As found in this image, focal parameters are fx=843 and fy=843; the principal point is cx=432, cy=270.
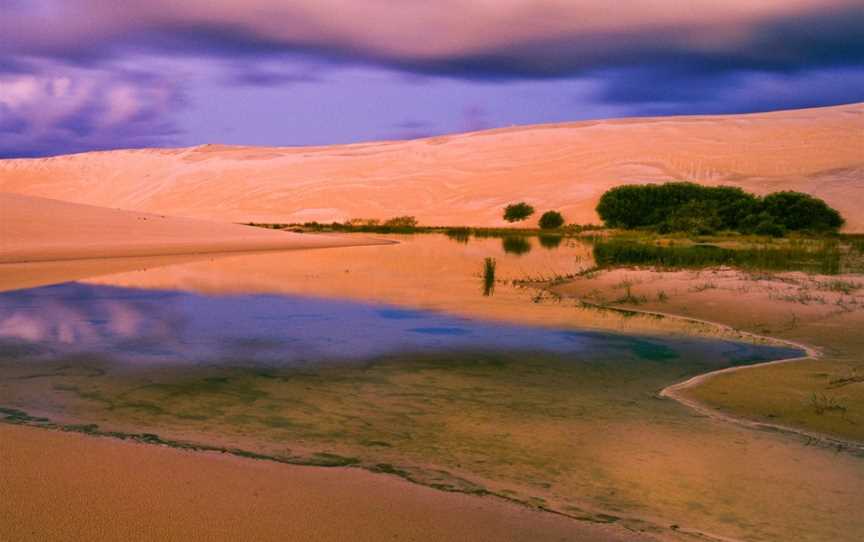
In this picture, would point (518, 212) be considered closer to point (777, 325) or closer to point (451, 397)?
point (777, 325)

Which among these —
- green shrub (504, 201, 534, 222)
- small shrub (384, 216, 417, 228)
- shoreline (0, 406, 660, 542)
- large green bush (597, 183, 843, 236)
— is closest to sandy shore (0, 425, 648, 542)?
shoreline (0, 406, 660, 542)

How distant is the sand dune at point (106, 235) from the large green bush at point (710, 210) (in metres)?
15.1

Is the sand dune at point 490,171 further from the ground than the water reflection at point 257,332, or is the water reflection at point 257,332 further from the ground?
the sand dune at point 490,171

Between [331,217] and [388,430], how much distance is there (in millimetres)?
60625

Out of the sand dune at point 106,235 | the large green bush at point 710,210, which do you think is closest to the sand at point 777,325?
the sand dune at point 106,235

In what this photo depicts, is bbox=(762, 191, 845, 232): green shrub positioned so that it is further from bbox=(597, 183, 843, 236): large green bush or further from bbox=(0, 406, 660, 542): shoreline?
bbox=(0, 406, 660, 542): shoreline

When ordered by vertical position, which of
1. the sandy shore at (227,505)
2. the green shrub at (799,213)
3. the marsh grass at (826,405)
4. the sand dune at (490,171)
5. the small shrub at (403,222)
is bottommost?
the sandy shore at (227,505)

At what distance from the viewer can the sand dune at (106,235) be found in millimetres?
23734

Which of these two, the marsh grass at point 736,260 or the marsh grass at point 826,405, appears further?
the marsh grass at point 736,260

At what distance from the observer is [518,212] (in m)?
56.1

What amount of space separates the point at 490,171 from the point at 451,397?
72.1 metres

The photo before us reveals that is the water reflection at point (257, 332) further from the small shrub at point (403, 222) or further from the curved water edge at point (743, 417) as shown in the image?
the small shrub at point (403, 222)

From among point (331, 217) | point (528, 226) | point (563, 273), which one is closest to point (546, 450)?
point (563, 273)

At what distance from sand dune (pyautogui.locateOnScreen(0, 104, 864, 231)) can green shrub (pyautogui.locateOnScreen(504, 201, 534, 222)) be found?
1659mm
